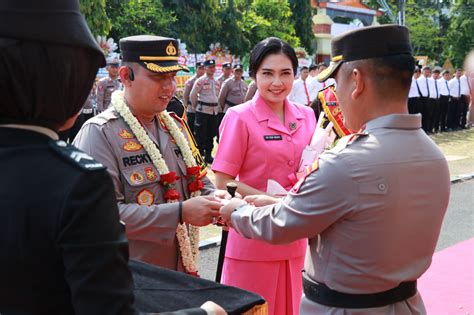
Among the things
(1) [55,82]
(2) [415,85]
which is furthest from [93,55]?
(2) [415,85]

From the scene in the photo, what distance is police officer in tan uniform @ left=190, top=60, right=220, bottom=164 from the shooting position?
12098 mm

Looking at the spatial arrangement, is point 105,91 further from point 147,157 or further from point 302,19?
point 302,19

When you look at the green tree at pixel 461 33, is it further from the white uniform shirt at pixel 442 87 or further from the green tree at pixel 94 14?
the green tree at pixel 94 14

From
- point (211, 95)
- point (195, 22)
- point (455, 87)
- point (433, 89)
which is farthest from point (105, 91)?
point (195, 22)

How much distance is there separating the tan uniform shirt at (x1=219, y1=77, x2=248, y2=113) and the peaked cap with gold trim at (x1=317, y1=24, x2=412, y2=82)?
1084 cm

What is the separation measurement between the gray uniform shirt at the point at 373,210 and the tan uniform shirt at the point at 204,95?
1036cm

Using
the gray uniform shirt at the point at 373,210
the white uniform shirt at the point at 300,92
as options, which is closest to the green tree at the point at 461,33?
the white uniform shirt at the point at 300,92

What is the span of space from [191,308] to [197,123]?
10.7 m

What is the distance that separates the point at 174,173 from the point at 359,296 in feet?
3.66

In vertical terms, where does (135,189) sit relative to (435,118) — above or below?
above

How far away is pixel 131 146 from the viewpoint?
2.71 meters

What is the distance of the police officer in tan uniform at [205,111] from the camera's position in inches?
476

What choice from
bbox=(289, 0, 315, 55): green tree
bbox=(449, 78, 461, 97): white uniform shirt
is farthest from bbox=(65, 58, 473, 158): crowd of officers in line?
bbox=(289, 0, 315, 55): green tree

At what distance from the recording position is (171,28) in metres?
28.0
